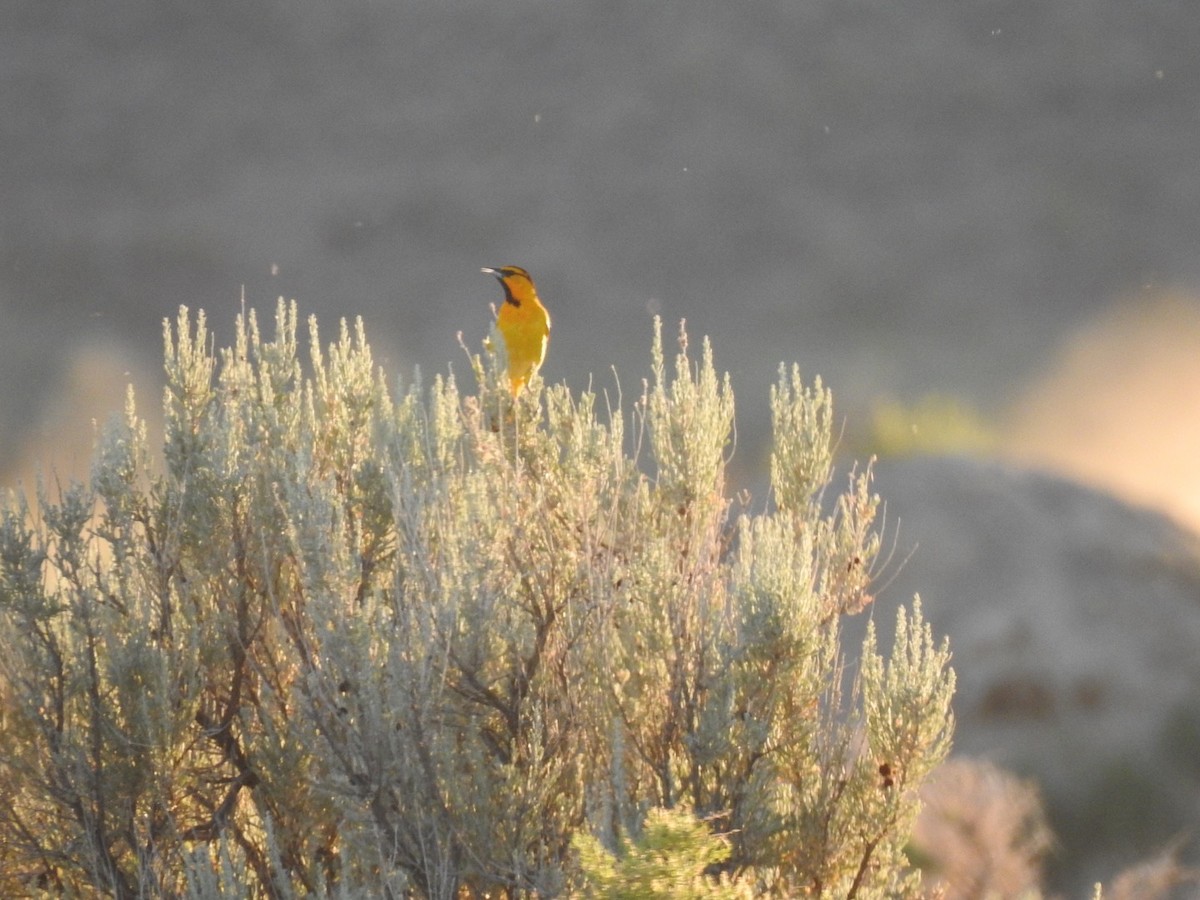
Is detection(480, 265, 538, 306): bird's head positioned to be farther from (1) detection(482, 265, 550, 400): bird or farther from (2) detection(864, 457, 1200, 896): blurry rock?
(2) detection(864, 457, 1200, 896): blurry rock

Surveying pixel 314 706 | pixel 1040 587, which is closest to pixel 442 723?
pixel 314 706

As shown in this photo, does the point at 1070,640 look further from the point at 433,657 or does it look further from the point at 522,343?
the point at 433,657

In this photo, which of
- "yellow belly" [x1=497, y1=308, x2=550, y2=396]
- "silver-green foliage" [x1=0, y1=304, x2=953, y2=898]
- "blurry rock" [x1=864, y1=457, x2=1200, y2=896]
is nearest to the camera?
"silver-green foliage" [x1=0, y1=304, x2=953, y2=898]

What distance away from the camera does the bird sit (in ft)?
18.4

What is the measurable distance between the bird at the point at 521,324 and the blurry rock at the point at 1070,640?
73.5 inches

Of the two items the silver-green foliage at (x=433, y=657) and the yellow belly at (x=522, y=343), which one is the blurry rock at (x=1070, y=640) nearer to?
the yellow belly at (x=522, y=343)

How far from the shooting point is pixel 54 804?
3.81 m

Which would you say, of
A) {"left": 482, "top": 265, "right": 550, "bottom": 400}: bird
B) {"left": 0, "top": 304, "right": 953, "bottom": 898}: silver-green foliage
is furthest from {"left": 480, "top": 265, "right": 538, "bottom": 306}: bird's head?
{"left": 0, "top": 304, "right": 953, "bottom": 898}: silver-green foliage

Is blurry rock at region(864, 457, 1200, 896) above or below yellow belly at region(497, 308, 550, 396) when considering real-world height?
below

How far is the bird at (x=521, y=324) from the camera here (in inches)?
220

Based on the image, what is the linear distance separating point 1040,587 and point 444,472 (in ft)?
13.2

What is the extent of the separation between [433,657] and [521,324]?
256cm

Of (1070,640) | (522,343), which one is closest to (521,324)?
(522,343)

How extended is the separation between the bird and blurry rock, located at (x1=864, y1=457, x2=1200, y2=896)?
73.5 inches
